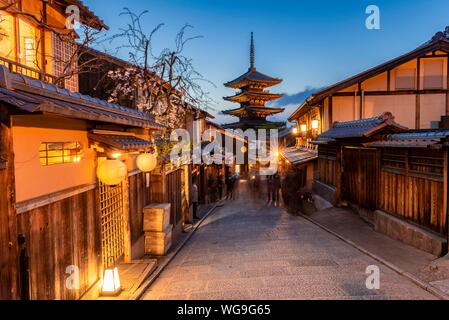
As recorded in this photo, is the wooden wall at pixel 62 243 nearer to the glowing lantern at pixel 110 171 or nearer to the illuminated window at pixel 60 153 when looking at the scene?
the glowing lantern at pixel 110 171

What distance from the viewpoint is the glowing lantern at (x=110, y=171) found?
22.9 feet

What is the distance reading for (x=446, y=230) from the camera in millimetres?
8695

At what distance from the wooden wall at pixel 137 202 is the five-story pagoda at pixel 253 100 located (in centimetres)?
2949

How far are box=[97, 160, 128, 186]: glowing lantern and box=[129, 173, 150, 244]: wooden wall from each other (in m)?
2.72

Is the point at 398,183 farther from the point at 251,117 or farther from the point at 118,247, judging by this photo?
the point at 251,117

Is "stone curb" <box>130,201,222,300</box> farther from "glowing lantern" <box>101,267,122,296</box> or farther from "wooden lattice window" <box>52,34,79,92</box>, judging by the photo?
"wooden lattice window" <box>52,34,79,92</box>

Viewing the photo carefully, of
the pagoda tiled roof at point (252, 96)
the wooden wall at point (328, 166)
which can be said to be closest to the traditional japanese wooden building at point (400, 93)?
the wooden wall at point (328, 166)

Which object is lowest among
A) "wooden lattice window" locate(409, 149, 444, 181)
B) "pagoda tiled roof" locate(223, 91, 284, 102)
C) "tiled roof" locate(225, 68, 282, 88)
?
"wooden lattice window" locate(409, 149, 444, 181)

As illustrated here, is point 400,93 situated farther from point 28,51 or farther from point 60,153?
point 60,153

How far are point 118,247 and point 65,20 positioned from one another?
882 cm

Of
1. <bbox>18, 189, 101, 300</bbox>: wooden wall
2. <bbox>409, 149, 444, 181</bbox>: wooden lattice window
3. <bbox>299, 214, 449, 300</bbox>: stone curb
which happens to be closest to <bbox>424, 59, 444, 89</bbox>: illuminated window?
<bbox>409, 149, 444, 181</bbox>: wooden lattice window

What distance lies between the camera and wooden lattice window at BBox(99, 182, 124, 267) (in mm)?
8055

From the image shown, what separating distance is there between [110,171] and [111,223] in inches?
88.7

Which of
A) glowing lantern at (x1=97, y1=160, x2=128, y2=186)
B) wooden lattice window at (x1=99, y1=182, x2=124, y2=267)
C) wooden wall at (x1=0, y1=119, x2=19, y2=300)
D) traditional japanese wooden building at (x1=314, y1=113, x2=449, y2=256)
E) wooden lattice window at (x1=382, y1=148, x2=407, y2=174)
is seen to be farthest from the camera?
wooden lattice window at (x1=382, y1=148, x2=407, y2=174)
